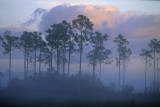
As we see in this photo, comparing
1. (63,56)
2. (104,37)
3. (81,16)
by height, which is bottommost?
(63,56)

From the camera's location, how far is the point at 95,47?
4262cm

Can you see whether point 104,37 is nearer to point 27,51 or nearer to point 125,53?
point 125,53

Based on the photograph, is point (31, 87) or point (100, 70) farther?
point (100, 70)

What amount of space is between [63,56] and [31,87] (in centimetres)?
827

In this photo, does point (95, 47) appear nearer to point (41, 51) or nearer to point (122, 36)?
point (122, 36)

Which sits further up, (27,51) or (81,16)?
(81,16)

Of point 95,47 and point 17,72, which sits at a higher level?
point 95,47

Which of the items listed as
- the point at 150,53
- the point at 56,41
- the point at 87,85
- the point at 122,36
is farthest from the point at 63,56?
the point at 150,53

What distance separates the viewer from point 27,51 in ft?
149

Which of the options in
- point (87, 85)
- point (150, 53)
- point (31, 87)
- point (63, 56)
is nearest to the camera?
point (31, 87)

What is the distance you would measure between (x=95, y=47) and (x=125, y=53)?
7.18 meters

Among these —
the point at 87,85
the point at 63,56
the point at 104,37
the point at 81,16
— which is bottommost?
the point at 87,85

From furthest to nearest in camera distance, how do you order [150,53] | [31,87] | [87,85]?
[150,53] < [87,85] < [31,87]

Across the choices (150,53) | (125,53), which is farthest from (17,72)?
(150,53)
